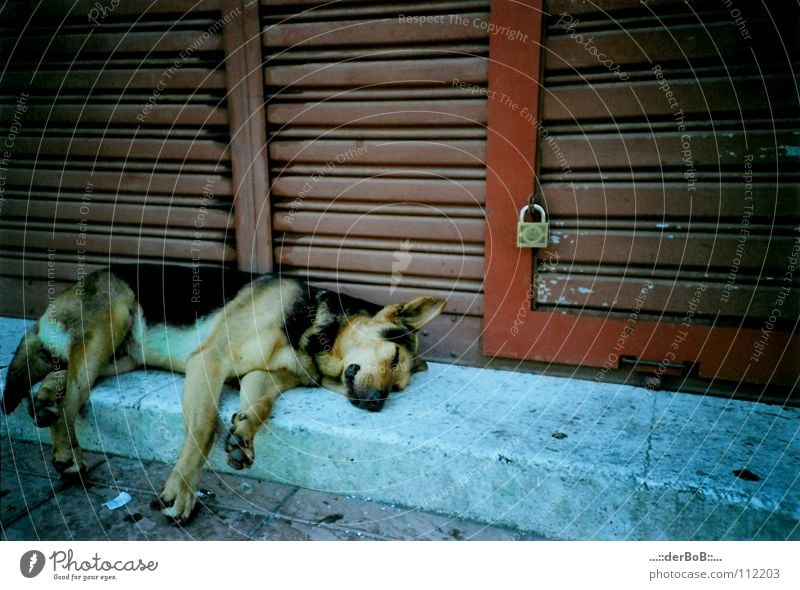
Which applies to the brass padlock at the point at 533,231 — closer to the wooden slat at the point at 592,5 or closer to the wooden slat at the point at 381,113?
the wooden slat at the point at 381,113

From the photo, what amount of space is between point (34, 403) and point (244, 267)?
1.50 meters

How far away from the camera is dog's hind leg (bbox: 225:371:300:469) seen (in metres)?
2.50

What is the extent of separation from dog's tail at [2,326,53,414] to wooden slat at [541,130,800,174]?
10.4 ft

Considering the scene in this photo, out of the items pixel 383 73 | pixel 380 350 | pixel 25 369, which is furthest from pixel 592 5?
pixel 25 369

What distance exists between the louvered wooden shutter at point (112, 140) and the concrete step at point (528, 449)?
1331mm

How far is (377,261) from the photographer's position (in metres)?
3.58

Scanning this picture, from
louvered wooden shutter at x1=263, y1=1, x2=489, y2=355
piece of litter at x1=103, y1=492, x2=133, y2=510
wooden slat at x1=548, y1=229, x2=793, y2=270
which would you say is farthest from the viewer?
louvered wooden shutter at x1=263, y1=1, x2=489, y2=355

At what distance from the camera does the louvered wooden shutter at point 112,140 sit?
369 cm

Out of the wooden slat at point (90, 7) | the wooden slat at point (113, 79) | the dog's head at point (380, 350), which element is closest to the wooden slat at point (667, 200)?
the dog's head at point (380, 350)

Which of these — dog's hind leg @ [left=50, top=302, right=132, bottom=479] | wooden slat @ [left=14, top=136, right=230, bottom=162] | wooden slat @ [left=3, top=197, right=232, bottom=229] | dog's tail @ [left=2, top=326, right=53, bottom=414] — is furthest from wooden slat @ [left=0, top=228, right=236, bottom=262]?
dog's tail @ [left=2, top=326, right=53, bottom=414]

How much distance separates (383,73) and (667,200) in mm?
1871

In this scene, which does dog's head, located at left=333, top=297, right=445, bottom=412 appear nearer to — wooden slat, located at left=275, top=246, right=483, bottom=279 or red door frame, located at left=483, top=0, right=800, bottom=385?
wooden slat, located at left=275, top=246, right=483, bottom=279
